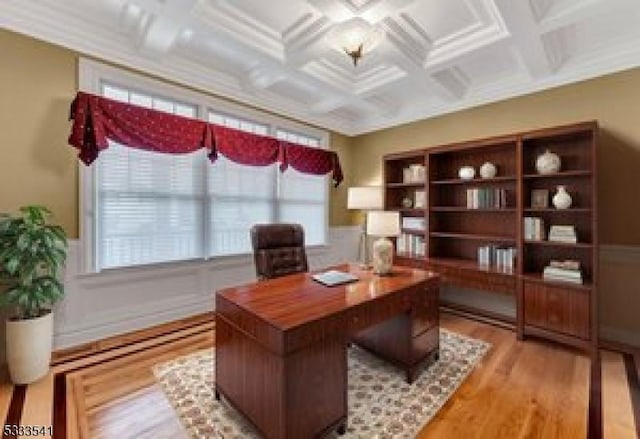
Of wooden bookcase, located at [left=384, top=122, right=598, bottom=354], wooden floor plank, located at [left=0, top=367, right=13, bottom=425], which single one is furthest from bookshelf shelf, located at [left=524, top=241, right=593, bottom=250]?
wooden floor plank, located at [left=0, top=367, right=13, bottom=425]

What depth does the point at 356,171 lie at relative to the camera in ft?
17.4

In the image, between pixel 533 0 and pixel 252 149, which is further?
pixel 252 149

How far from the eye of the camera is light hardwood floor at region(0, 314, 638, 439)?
1.75 m

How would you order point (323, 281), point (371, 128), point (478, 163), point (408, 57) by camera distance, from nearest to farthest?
point (323, 281), point (408, 57), point (478, 163), point (371, 128)

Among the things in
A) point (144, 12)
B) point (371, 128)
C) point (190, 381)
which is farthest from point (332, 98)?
point (190, 381)

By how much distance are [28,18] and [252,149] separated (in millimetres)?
2068

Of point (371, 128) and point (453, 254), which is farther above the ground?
point (371, 128)

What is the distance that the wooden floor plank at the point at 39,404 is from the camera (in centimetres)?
176

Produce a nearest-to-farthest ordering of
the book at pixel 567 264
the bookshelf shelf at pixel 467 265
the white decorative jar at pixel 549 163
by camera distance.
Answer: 1. the book at pixel 567 264
2. the white decorative jar at pixel 549 163
3. the bookshelf shelf at pixel 467 265

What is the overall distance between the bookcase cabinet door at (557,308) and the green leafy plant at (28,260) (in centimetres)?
391

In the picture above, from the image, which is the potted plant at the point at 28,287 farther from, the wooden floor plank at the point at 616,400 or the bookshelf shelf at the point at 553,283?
the bookshelf shelf at the point at 553,283

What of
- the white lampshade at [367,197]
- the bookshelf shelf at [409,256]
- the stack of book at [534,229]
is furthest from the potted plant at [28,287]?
the stack of book at [534,229]

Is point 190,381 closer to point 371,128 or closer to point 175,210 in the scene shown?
point 175,210

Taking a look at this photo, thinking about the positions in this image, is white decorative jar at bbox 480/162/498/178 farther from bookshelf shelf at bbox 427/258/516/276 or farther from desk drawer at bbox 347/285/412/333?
desk drawer at bbox 347/285/412/333
